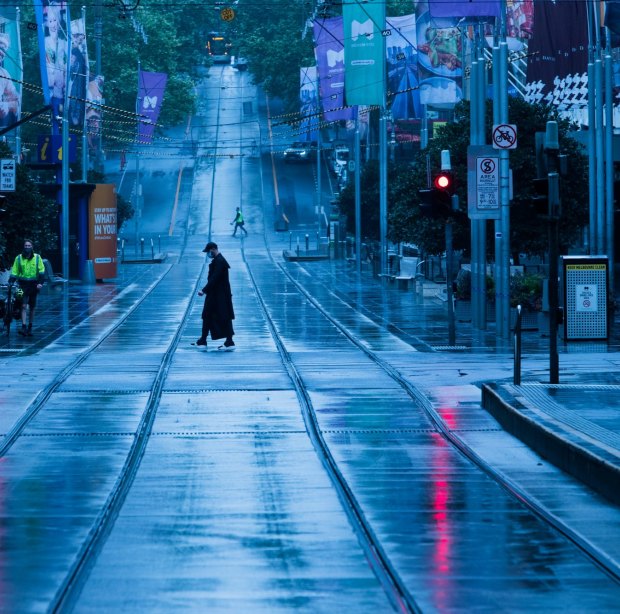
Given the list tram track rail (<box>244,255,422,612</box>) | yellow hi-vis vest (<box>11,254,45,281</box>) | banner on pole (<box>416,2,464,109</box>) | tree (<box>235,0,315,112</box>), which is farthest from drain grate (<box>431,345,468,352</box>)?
tree (<box>235,0,315,112</box>)

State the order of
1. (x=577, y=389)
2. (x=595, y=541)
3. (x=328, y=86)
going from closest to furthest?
(x=595, y=541) < (x=577, y=389) < (x=328, y=86)

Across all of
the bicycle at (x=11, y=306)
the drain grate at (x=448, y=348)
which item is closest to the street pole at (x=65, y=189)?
the bicycle at (x=11, y=306)

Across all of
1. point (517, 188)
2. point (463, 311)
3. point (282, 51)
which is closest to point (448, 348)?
point (463, 311)

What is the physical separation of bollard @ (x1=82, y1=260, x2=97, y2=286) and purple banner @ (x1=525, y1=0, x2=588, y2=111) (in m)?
16.2

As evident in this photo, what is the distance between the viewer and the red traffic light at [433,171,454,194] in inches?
1046

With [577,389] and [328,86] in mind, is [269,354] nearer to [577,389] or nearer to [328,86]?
[577,389]

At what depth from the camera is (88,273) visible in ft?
168

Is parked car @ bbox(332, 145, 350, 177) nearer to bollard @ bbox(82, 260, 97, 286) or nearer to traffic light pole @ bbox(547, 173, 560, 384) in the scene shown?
bollard @ bbox(82, 260, 97, 286)

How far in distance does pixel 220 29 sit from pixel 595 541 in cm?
15432

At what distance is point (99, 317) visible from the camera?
112ft

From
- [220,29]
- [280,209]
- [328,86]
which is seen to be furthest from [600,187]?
[220,29]

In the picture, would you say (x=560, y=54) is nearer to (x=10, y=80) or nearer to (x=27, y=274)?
(x=10, y=80)

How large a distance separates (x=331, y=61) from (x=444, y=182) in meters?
34.1

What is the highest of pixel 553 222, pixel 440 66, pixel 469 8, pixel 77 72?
pixel 440 66
